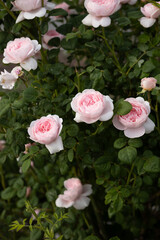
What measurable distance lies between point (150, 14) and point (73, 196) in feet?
2.43

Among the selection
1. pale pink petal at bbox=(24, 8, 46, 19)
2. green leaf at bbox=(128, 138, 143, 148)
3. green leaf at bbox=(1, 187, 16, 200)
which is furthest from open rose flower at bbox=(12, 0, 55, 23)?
green leaf at bbox=(1, 187, 16, 200)

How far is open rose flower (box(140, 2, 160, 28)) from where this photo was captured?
3.57 ft

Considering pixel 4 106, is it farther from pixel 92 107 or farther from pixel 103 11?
pixel 103 11

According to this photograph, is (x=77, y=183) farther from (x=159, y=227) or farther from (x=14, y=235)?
(x=159, y=227)

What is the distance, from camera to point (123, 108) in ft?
2.95

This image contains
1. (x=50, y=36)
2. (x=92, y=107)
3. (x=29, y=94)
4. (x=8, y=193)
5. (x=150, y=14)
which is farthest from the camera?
(x=8, y=193)

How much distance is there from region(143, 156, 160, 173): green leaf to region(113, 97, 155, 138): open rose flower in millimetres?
113

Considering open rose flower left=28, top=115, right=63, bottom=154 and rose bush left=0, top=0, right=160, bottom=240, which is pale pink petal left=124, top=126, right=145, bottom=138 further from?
open rose flower left=28, top=115, right=63, bottom=154

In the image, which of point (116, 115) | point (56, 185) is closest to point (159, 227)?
point (56, 185)

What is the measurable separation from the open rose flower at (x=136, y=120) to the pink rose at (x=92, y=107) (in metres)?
0.06

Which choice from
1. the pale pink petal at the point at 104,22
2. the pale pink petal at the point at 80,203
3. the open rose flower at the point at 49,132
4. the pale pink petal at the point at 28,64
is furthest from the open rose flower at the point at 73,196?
the pale pink petal at the point at 104,22

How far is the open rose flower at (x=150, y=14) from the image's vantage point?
1087 millimetres

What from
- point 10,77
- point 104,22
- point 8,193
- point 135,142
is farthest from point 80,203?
point 104,22

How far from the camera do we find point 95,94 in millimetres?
902
